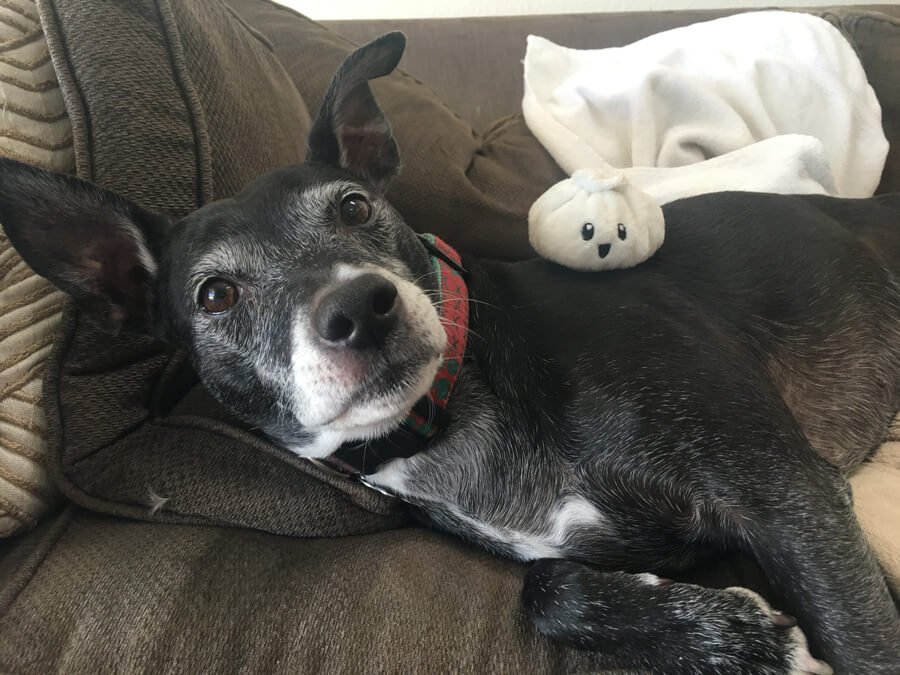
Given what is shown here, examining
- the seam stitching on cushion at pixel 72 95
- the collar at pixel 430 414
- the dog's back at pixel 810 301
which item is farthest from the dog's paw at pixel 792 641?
the seam stitching on cushion at pixel 72 95

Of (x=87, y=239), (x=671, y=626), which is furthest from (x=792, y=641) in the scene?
(x=87, y=239)

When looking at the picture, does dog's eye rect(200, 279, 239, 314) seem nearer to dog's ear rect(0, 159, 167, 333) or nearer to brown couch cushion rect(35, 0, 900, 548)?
dog's ear rect(0, 159, 167, 333)

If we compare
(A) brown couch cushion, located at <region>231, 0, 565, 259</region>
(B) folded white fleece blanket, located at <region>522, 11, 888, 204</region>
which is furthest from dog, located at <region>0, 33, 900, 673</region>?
(B) folded white fleece blanket, located at <region>522, 11, 888, 204</region>

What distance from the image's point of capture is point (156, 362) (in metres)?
1.65

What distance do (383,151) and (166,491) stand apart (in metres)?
1.14

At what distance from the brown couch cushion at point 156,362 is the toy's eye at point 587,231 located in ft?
3.00

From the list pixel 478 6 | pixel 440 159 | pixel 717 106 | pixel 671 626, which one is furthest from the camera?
pixel 478 6

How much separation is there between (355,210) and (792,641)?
138 centimetres

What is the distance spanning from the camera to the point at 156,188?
1.58 metres

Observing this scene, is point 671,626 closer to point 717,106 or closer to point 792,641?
point 792,641

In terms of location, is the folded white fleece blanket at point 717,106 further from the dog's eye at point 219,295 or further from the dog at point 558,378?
the dog's eye at point 219,295

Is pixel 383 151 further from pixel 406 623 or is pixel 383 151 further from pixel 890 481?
pixel 890 481

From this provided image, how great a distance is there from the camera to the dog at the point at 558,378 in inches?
47.4

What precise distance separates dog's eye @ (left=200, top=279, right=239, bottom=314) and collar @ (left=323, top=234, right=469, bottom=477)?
442 mm
